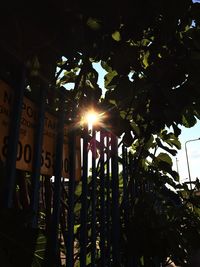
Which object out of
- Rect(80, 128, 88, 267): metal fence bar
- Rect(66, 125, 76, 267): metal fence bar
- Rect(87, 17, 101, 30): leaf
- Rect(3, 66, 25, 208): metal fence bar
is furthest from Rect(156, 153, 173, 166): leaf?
Rect(3, 66, 25, 208): metal fence bar

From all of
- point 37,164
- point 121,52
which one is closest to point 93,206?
point 37,164

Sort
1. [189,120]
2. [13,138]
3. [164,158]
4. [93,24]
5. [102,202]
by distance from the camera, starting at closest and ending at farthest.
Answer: [13,138] → [93,24] → [102,202] → [189,120] → [164,158]

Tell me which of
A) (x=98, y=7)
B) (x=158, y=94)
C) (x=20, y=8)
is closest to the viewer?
(x=20, y=8)

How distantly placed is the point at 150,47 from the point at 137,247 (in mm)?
1212

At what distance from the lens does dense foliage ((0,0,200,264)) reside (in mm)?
965

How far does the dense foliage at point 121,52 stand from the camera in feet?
3.17

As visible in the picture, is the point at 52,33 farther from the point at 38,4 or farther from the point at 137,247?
the point at 137,247

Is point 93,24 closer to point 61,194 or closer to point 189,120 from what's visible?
point 61,194

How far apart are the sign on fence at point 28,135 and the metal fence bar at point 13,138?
0.02 m

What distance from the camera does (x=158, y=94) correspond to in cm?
143

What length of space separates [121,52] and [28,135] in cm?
50

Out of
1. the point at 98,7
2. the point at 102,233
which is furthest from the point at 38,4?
the point at 102,233

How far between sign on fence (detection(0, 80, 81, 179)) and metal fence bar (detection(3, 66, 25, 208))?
0.02m

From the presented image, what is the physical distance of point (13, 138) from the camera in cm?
96
